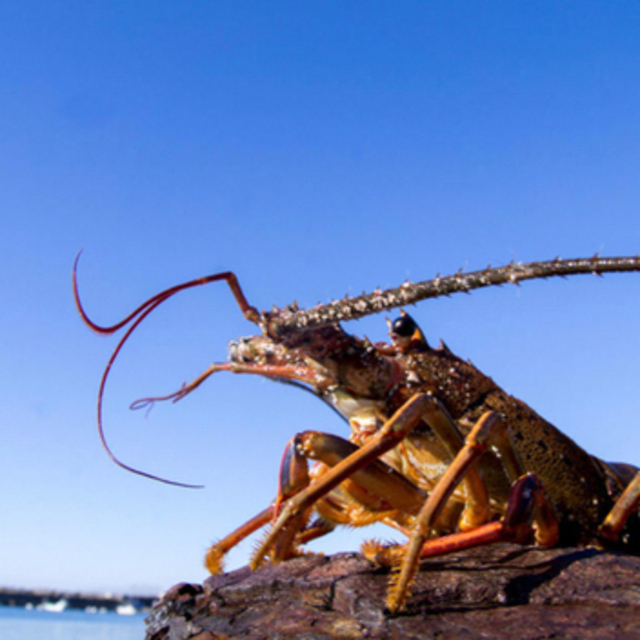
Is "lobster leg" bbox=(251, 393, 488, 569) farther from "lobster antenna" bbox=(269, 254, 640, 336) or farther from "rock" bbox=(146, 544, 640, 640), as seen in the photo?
"lobster antenna" bbox=(269, 254, 640, 336)

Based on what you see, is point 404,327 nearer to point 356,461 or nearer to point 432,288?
point 432,288

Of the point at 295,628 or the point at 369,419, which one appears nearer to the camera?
the point at 295,628

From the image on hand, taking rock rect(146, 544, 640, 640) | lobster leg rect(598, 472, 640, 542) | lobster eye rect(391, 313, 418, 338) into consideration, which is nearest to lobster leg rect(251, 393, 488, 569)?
rock rect(146, 544, 640, 640)

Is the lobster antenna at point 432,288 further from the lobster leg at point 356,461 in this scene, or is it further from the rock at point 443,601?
the rock at point 443,601

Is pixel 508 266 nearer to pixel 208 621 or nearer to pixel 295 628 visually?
pixel 295 628

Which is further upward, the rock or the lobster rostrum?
the lobster rostrum

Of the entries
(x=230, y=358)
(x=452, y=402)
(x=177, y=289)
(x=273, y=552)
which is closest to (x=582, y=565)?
(x=452, y=402)
